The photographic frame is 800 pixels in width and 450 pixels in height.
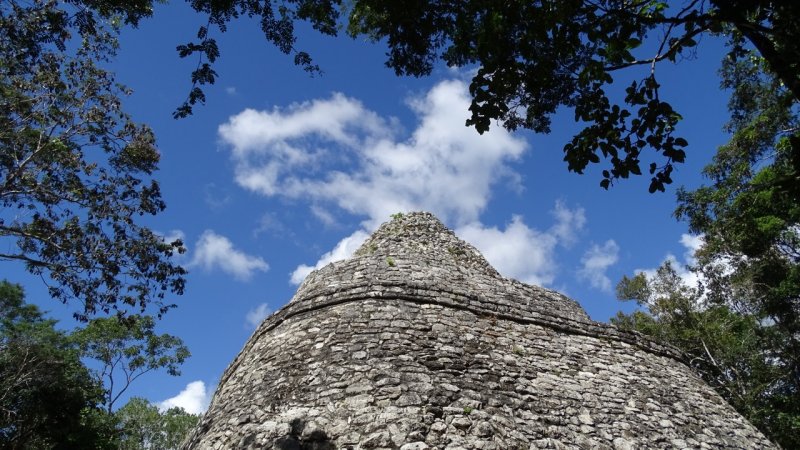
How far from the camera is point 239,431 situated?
5949mm

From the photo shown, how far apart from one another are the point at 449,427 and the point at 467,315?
2364 millimetres

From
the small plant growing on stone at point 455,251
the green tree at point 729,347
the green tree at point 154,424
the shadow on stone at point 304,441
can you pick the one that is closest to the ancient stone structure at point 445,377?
the shadow on stone at point 304,441

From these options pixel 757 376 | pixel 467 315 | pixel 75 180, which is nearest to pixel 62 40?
pixel 75 180

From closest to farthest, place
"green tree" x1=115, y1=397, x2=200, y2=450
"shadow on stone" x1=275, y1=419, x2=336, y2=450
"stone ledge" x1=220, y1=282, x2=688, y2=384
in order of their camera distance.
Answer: "shadow on stone" x1=275, y1=419, x2=336, y2=450
"stone ledge" x1=220, y1=282, x2=688, y2=384
"green tree" x1=115, y1=397, x2=200, y2=450

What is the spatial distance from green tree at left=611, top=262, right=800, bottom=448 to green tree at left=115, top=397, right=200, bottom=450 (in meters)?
20.0

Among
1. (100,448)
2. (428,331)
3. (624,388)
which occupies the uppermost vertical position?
(100,448)

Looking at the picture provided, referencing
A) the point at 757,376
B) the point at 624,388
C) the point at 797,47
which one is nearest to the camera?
the point at 797,47

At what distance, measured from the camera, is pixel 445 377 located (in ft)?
20.8

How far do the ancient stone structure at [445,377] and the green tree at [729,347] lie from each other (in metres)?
5.72

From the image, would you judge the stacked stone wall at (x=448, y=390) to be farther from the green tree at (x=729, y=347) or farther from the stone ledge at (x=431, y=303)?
the green tree at (x=729, y=347)

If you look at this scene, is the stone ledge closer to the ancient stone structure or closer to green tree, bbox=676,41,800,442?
the ancient stone structure

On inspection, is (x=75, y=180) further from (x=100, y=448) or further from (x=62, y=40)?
(x=100, y=448)

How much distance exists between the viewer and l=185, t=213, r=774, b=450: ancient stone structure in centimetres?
567

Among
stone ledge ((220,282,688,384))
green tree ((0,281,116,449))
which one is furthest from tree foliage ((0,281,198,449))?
stone ledge ((220,282,688,384))
